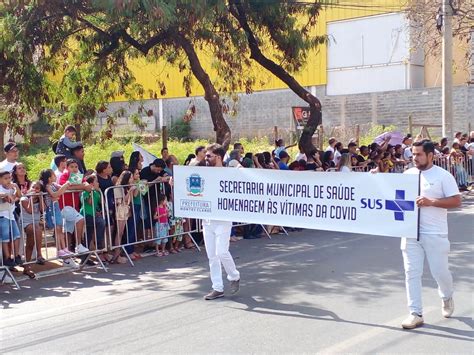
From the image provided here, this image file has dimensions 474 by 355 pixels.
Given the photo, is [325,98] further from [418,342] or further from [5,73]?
[418,342]

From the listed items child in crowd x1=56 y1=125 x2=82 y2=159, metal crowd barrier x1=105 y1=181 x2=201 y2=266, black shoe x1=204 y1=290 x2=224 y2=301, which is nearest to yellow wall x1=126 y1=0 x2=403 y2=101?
child in crowd x1=56 y1=125 x2=82 y2=159

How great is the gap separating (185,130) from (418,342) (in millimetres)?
34382

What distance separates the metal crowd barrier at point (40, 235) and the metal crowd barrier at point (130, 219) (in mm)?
209

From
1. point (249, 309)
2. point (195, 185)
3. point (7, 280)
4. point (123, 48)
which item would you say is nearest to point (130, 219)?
point (195, 185)

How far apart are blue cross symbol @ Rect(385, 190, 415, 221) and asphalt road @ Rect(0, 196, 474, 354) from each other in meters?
0.98

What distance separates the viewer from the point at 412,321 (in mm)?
5887

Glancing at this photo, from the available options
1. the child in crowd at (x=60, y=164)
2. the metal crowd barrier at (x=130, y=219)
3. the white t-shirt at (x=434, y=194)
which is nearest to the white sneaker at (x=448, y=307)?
the white t-shirt at (x=434, y=194)

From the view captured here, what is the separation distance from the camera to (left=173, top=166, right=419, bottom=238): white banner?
21.0 ft

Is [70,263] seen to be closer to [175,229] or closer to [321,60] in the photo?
[175,229]

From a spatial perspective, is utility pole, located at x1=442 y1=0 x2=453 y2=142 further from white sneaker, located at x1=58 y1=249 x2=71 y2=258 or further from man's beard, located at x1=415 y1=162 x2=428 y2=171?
man's beard, located at x1=415 y1=162 x2=428 y2=171

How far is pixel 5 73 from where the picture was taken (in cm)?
1291

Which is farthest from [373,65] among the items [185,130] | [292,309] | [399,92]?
[292,309]

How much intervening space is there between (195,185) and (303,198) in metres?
1.62

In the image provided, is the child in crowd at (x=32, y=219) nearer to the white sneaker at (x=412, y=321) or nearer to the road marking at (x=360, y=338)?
the road marking at (x=360, y=338)
